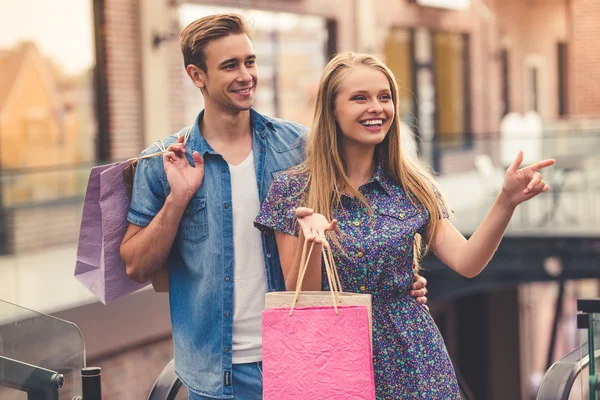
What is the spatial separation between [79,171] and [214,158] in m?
7.09

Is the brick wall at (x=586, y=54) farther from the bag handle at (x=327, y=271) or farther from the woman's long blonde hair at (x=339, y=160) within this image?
the bag handle at (x=327, y=271)

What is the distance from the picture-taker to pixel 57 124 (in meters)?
11.6

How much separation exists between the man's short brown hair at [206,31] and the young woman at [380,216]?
1.13 feet

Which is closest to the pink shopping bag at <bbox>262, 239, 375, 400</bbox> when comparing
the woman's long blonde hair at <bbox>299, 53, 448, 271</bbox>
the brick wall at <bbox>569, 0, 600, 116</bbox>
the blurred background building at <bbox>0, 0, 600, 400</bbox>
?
the woman's long blonde hair at <bbox>299, 53, 448, 271</bbox>

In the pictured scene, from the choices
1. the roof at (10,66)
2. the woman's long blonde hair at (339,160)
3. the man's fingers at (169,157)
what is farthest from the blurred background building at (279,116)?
the man's fingers at (169,157)

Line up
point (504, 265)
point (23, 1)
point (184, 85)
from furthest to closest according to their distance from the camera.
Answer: point (504, 265), point (184, 85), point (23, 1)

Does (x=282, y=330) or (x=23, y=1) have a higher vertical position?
(x=23, y=1)

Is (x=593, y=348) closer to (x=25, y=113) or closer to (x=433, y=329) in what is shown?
(x=433, y=329)

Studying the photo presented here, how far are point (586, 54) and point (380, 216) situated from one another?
2460cm

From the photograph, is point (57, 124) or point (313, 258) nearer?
point (313, 258)

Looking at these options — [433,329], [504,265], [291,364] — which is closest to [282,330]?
[291,364]

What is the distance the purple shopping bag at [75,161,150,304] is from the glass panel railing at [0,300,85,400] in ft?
0.72

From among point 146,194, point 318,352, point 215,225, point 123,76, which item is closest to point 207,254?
point 215,225

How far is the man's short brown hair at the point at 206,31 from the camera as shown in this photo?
3303 millimetres
